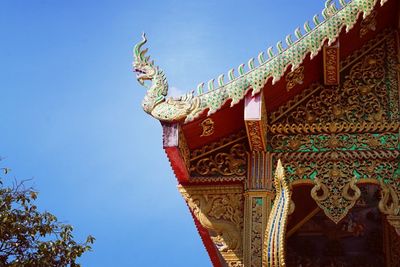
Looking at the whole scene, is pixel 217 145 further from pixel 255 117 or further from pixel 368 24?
pixel 368 24

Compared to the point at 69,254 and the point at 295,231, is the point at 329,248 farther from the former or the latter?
the point at 69,254

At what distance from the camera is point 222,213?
5.97 metres

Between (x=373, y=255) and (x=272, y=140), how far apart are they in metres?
2.44

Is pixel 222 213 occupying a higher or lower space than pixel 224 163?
lower

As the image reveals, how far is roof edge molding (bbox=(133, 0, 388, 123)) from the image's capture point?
5.54 meters

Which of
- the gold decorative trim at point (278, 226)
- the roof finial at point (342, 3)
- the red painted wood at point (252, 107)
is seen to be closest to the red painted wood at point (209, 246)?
the gold decorative trim at point (278, 226)

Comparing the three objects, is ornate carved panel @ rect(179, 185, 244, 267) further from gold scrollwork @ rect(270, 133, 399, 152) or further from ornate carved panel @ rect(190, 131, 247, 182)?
gold scrollwork @ rect(270, 133, 399, 152)

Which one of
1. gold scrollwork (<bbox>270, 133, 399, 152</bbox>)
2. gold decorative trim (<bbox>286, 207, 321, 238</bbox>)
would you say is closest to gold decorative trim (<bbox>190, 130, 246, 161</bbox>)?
gold scrollwork (<bbox>270, 133, 399, 152</bbox>)

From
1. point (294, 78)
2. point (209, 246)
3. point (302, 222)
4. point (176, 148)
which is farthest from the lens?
point (302, 222)

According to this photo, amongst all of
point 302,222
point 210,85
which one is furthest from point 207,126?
point 302,222

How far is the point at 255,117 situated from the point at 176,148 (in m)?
0.76

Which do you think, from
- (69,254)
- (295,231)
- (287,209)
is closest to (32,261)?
(69,254)

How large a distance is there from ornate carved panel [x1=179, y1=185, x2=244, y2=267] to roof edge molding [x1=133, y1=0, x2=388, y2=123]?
0.79 metres

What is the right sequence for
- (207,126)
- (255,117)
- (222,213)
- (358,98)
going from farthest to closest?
(358,98)
(222,213)
(207,126)
(255,117)
